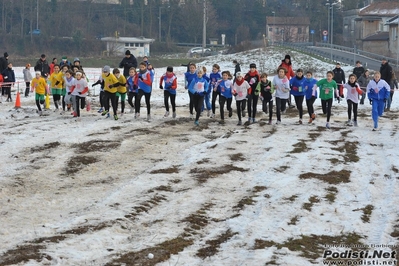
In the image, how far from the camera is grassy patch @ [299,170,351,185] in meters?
13.4

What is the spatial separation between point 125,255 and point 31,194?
3572mm

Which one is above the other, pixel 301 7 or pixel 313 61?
pixel 301 7

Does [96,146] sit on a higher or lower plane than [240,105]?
lower

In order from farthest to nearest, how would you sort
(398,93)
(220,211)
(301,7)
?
(301,7) < (398,93) < (220,211)

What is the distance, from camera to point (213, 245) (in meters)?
9.57

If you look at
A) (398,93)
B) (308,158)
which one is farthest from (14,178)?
(398,93)

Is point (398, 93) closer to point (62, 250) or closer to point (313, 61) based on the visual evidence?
point (62, 250)

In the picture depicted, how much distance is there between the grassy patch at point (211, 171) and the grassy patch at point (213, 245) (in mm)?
3172

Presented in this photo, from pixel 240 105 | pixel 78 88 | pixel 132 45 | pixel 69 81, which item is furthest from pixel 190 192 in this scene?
pixel 132 45

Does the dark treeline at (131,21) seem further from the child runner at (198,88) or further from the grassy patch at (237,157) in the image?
the grassy patch at (237,157)

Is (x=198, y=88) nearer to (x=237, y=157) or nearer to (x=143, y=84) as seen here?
(x=143, y=84)

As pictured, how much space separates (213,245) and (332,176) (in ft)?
15.6

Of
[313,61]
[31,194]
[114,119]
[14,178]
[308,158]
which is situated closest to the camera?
[31,194]

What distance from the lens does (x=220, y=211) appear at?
36.8ft
